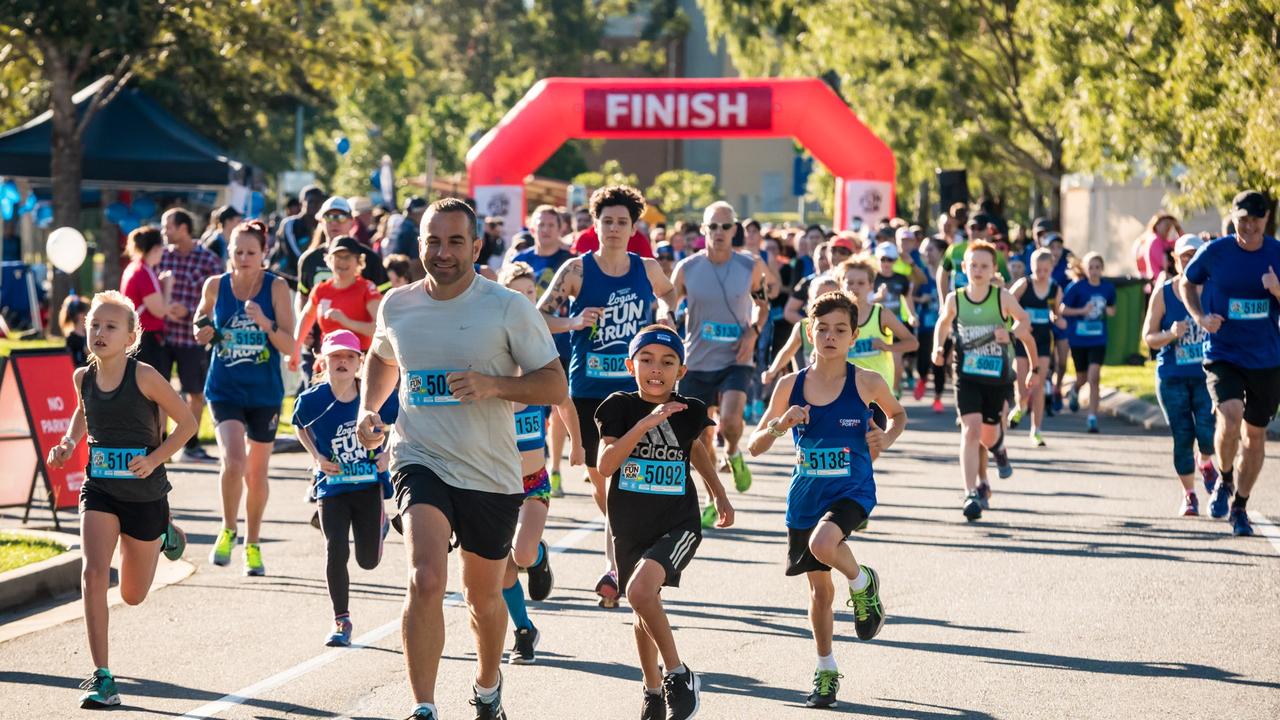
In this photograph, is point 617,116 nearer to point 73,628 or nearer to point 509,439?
point 73,628

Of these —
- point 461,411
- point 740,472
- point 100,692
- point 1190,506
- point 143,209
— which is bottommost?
point 1190,506

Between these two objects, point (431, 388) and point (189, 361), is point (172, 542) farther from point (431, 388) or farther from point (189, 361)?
point (189, 361)

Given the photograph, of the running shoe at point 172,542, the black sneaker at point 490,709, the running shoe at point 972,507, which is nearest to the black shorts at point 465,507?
the black sneaker at point 490,709

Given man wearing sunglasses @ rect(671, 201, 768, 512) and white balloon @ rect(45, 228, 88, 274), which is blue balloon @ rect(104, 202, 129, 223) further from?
man wearing sunglasses @ rect(671, 201, 768, 512)

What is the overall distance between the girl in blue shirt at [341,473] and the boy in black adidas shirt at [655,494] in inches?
68.2

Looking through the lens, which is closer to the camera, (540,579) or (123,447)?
(123,447)

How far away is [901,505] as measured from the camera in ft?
44.9

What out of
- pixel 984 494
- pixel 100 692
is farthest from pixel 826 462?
pixel 984 494

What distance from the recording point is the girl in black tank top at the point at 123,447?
305 inches

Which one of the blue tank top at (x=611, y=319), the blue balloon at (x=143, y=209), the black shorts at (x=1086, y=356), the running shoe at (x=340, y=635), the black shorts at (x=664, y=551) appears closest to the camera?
the black shorts at (x=664, y=551)

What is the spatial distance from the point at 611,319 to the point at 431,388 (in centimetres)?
367

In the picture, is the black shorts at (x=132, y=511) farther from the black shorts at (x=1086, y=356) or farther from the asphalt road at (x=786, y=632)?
the black shorts at (x=1086, y=356)

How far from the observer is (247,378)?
10.8 m

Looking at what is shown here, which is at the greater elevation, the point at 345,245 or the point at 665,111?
the point at 665,111
